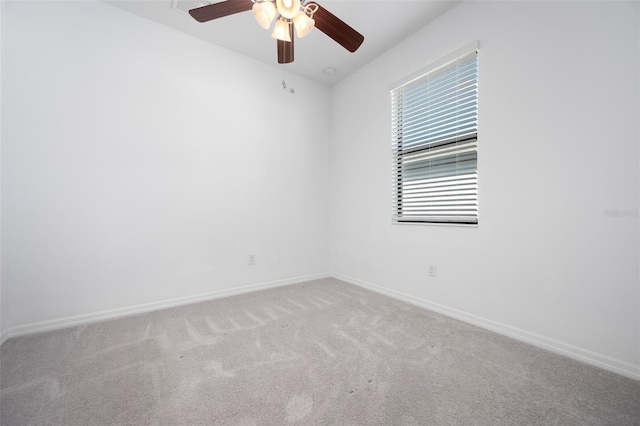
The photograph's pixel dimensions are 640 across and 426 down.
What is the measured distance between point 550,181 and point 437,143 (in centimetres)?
94

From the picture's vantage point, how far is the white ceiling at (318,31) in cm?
221

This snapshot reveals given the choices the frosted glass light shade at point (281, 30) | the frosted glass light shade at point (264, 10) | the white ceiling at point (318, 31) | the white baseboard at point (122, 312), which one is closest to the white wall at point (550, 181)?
the white ceiling at point (318, 31)

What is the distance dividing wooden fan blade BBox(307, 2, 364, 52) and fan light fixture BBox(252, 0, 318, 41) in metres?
0.05

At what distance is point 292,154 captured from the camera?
3363 mm

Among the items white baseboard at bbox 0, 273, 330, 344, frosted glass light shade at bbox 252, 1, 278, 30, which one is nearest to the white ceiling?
frosted glass light shade at bbox 252, 1, 278, 30

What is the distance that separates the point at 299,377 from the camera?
1407mm

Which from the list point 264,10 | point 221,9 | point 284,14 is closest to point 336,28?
point 284,14

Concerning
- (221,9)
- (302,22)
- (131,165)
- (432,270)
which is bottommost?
(432,270)

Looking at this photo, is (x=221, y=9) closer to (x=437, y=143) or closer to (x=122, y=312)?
(x=437, y=143)

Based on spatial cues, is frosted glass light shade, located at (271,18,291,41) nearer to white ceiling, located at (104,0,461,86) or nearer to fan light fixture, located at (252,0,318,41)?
fan light fixture, located at (252,0,318,41)

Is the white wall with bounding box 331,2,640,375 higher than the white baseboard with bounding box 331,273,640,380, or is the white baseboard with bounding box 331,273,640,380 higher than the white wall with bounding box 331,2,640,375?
the white wall with bounding box 331,2,640,375

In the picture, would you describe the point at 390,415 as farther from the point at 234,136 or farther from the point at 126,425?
the point at 234,136

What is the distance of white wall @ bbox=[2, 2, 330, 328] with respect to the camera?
197 centimetres

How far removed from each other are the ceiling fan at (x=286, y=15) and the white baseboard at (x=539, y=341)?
7.53ft
